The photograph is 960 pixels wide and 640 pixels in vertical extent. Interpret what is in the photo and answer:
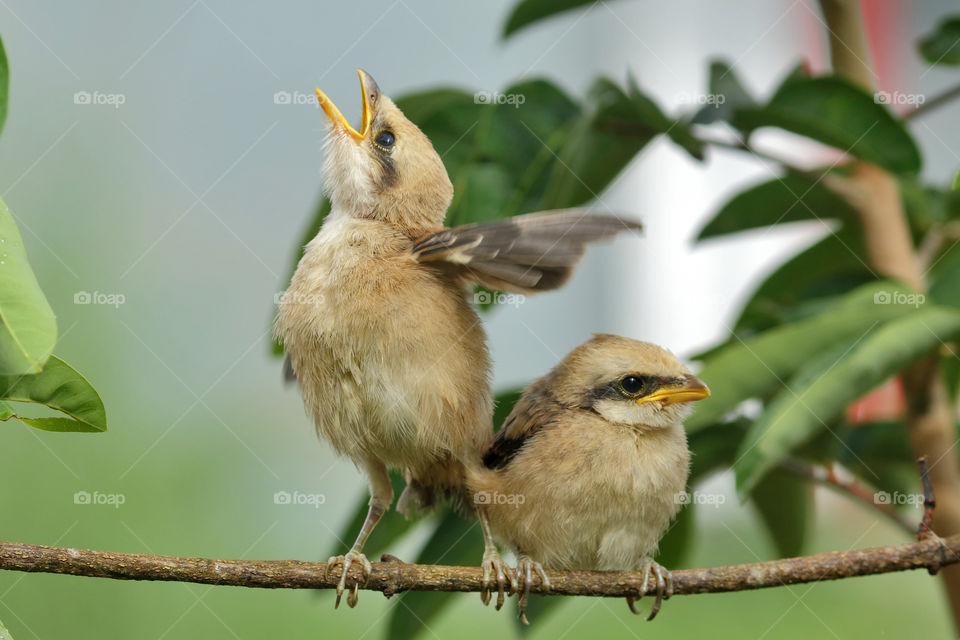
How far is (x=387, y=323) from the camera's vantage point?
92cm

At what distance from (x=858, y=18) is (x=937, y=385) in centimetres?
63

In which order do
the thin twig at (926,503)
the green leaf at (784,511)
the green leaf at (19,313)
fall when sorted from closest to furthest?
the green leaf at (19,313), the thin twig at (926,503), the green leaf at (784,511)

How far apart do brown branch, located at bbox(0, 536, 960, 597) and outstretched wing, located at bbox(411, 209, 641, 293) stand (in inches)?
11.8

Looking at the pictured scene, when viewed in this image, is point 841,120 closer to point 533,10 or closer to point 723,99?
point 723,99

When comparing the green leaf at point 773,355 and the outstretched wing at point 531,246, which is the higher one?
the outstretched wing at point 531,246

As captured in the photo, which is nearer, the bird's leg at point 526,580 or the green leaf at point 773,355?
the bird's leg at point 526,580

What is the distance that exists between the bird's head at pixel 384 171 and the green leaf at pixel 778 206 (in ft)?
2.42

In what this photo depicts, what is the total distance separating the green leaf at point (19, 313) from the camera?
587 mm

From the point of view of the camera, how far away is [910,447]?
1.49m

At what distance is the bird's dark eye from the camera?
0.99 m

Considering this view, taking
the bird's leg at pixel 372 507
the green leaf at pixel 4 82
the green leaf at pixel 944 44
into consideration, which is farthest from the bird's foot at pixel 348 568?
the green leaf at pixel 944 44

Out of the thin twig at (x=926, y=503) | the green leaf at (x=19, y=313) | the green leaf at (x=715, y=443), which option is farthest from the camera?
the green leaf at (x=715, y=443)

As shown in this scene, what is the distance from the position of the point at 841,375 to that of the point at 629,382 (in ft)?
0.94

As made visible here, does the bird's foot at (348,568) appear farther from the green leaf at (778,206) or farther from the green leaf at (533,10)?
the green leaf at (533,10)
